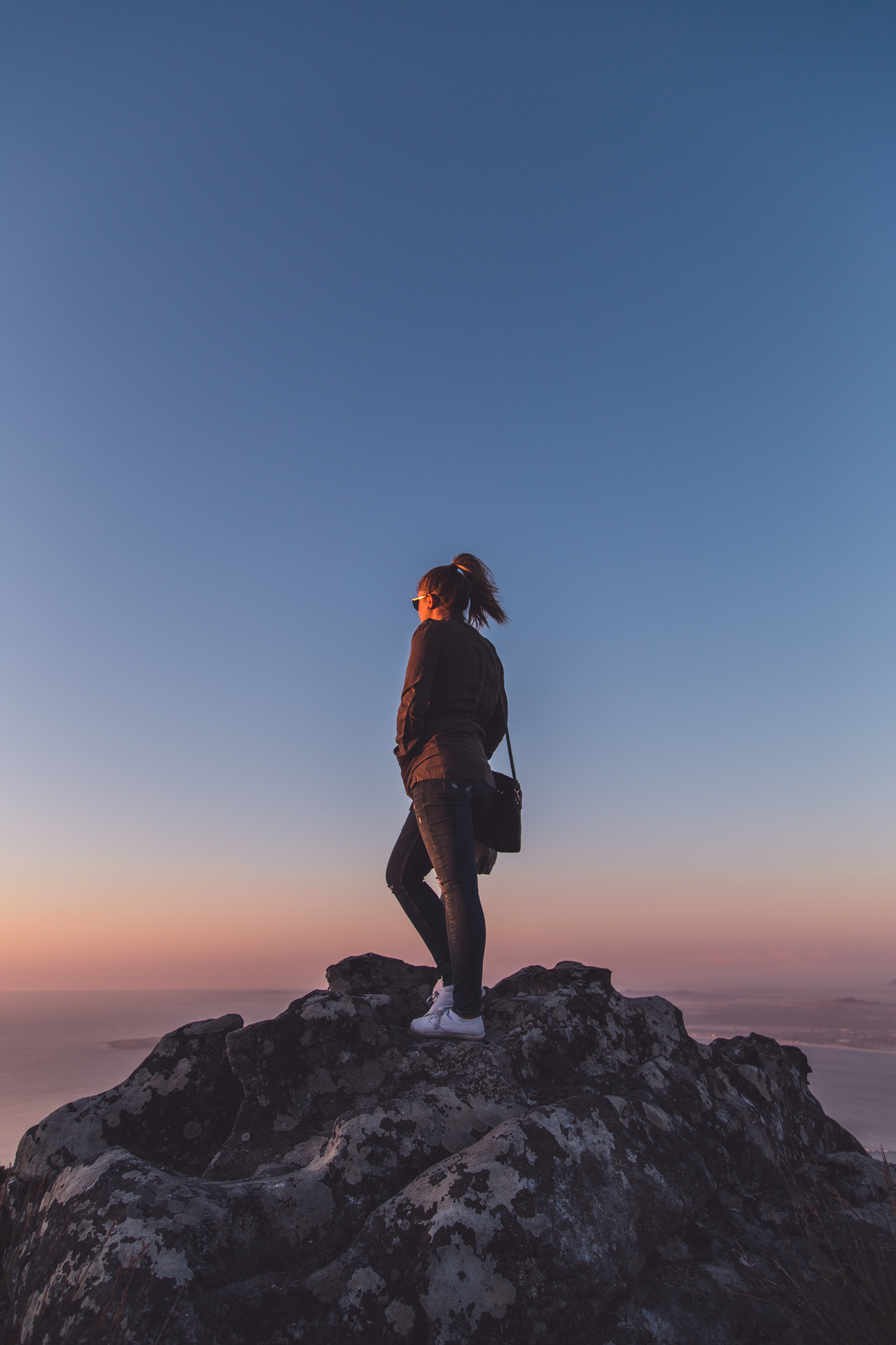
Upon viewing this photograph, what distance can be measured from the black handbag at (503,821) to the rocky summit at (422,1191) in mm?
1009

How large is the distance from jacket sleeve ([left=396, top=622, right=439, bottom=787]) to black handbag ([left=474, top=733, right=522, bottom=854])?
683 mm

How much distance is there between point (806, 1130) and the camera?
469 centimetres

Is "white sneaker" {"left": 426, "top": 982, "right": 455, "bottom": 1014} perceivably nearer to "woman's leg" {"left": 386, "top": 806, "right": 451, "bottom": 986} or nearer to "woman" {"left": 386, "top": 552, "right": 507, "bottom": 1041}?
"woman" {"left": 386, "top": 552, "right": 507, "bottom": 1041}

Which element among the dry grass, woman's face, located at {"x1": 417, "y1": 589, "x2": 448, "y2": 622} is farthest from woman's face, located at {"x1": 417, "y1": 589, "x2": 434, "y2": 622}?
the dry grass

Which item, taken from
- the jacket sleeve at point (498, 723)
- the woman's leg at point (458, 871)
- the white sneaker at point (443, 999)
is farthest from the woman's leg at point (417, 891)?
the jacket sleeve at point (498, 723)

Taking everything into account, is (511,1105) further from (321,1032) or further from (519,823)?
(519,823)

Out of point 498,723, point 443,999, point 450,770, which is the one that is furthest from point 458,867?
point 498,723

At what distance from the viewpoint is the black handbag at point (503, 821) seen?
506 centimetres

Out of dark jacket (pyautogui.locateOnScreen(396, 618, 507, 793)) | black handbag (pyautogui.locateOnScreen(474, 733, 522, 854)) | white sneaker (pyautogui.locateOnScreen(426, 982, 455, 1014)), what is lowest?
white sneaker (pyautogui.locateOnScreen(426, 982, 455, 1014))

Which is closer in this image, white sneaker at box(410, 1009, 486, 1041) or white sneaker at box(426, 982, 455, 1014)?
white sneaker at box(410, 1009, 486, 1041)

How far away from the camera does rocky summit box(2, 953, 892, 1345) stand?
2.46 metres

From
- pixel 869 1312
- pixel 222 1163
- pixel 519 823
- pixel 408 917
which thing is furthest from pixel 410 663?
pixel 869 1312

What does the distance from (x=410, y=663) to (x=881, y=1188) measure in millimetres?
3903

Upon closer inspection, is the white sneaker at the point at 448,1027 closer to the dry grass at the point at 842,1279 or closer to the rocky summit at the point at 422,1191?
the rocky summit at the point at 422,1191
